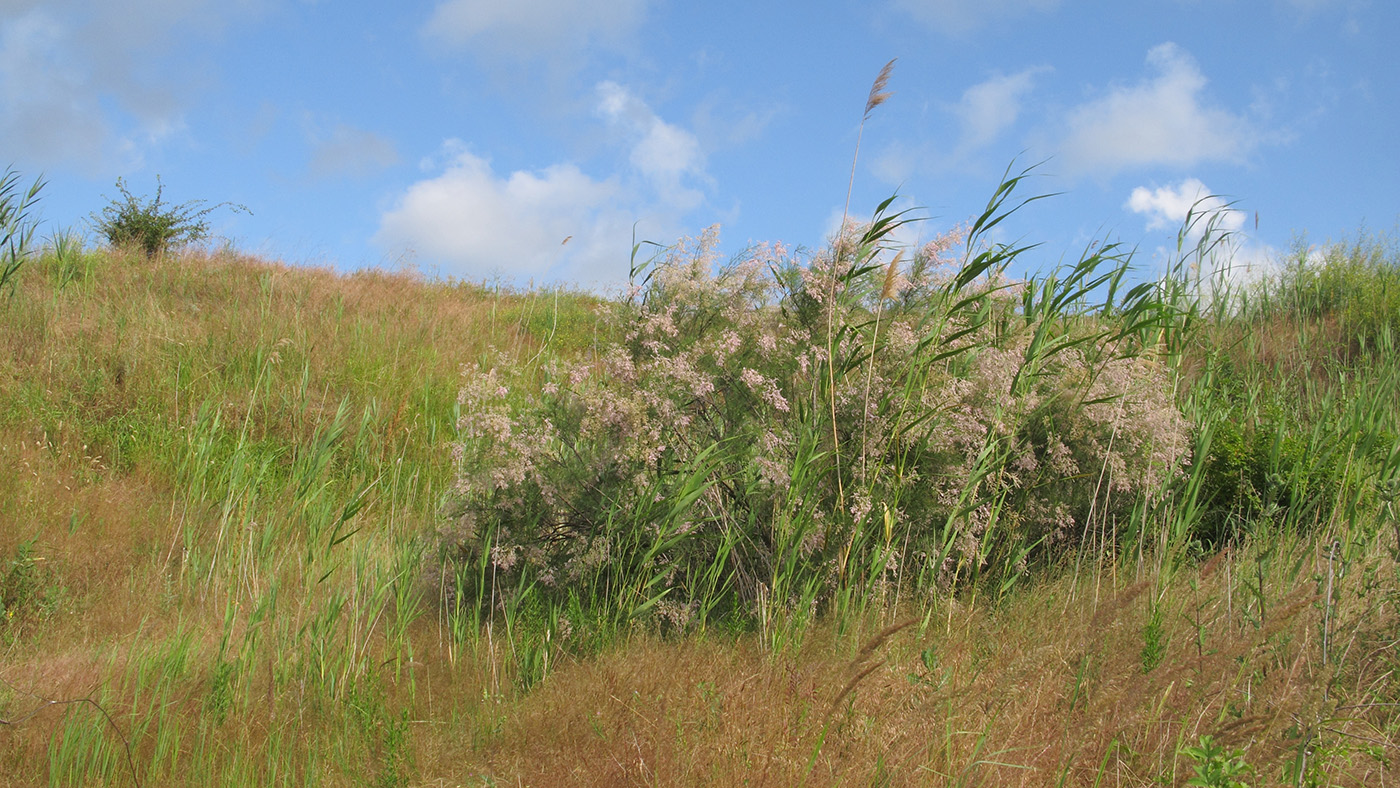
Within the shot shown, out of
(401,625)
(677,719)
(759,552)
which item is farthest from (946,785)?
(401,625)

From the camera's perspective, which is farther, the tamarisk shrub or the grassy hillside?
the tamarisk shrub

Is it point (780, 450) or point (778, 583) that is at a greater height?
point (780, 450)

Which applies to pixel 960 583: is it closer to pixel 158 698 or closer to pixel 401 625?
pixel 401 625

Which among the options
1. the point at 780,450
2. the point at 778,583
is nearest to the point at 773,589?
the point at 778,583

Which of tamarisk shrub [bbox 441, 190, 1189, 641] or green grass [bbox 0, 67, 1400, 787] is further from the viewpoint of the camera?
tamarisk shrub [bbox 441, 190, 1189, 641]

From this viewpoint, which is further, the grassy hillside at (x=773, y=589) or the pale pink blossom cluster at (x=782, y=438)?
the pale pink blossom cluster at (x=782, y=438)

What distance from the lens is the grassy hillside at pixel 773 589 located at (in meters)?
2.87

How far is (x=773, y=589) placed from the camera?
349 centimetres

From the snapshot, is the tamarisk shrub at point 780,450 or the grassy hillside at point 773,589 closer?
the grassy hillside at point 773,589

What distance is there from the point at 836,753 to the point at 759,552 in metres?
1.20

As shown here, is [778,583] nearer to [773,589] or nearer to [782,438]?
[773,589]

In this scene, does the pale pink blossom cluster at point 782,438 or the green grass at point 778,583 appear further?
the pale pink blossom cluster at point 782,438

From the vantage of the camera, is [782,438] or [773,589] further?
[782,438]

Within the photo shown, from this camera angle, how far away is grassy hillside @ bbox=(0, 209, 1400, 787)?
2.87m
